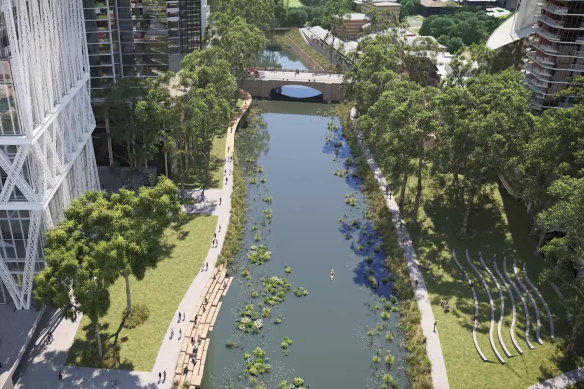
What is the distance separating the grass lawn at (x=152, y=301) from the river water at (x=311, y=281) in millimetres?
4852

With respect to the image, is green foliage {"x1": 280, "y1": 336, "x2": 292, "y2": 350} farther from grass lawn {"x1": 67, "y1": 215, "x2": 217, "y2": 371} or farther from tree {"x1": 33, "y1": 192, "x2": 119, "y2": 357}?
tree {"x1": 33, "y1": 192, "x2": 119, "y2": 357}

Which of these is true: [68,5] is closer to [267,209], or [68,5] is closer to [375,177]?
[267,209]

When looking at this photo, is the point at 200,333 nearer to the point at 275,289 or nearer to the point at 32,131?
the point at 275,289

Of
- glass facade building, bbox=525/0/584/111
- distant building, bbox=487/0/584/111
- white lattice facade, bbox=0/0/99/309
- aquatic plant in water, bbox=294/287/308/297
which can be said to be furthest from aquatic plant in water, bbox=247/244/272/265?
glass facade building, bbox=525/0/584/111

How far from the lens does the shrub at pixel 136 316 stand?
52594 mm

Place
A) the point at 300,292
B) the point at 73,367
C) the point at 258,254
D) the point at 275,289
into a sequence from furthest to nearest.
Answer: the point at 258,254, the point at 300,292, the point at 275,289, the point at 73,367

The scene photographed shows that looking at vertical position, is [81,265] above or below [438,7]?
below

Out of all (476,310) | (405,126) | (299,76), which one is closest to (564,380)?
(476,310)

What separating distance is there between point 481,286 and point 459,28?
10452 centimetres

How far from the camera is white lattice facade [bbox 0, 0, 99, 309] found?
151ft

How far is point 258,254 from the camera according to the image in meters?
67.0

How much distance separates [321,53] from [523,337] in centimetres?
11392

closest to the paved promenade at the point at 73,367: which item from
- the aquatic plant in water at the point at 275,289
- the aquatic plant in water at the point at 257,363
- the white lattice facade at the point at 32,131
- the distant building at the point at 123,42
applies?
the white lattice facade at the point at 32,131

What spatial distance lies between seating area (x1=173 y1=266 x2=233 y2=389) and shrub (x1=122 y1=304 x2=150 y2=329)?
4.40 metres
